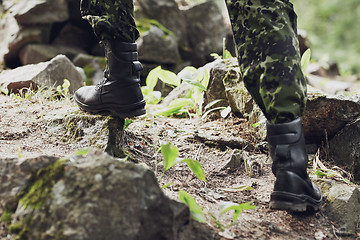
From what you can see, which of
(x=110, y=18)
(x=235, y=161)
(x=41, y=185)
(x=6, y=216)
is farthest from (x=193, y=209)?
(x=110, y=18)

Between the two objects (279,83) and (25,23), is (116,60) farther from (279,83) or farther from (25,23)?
(25,23)

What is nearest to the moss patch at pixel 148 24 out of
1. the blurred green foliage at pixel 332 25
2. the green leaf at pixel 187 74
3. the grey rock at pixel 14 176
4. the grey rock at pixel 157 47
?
the grey rock at pixel 157 47

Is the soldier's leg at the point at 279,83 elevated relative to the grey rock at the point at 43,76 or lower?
elevated

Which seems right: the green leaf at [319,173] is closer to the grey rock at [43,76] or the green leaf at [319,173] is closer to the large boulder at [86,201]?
the large boulder at [86,201]

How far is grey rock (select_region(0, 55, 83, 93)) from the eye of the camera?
298 centimetres

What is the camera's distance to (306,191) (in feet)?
4.52

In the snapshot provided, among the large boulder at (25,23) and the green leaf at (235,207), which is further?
the large boulder at (25,23)

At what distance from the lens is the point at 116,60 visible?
5.73 ft

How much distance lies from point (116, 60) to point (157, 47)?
9.88 feet

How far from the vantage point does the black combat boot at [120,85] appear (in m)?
1.73

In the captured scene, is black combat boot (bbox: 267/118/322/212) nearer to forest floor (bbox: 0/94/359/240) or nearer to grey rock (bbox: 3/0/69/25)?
forest floor (bbox: 0/94/359/240)

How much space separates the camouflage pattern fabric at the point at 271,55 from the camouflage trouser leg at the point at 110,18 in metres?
0.56

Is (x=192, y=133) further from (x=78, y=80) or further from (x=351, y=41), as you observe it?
(x=351, y=41)

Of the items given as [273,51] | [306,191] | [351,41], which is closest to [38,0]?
[273,51]
